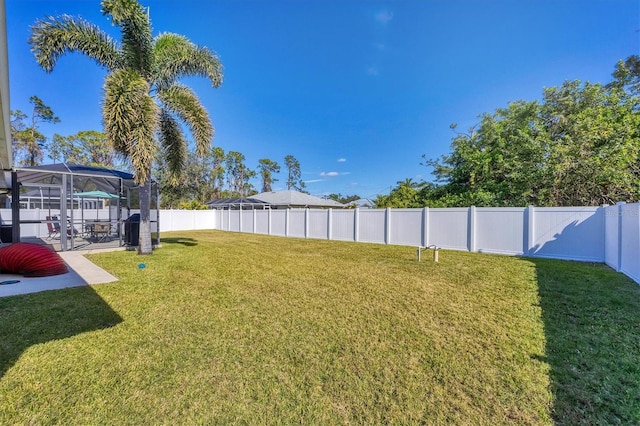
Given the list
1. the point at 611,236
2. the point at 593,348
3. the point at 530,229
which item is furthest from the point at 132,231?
the point at 611,236

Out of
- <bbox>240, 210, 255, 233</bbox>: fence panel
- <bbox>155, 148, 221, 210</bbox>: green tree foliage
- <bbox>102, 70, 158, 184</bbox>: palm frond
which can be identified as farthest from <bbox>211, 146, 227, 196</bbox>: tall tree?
<bbox>102, 70, 158, 184</bbox>: palm frond

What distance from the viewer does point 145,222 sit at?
895cm

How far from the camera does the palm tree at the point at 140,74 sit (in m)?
7.48

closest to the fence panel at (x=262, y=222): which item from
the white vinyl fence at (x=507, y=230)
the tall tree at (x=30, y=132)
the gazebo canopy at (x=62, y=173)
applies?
the white vinyl fence at (x=507, y=230)

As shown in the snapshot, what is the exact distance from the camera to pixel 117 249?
1000 centimetres

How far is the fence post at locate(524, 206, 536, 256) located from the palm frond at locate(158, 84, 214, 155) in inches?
435

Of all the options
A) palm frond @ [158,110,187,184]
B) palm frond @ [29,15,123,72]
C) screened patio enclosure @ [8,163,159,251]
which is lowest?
screened patio enclosure @ [8,163,159,251]

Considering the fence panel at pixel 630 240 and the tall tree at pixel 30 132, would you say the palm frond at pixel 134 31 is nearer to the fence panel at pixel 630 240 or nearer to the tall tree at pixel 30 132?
the fence panel at pixel 630 240

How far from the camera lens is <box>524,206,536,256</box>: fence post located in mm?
8859

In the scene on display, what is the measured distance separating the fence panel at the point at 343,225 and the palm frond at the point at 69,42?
33.9ft

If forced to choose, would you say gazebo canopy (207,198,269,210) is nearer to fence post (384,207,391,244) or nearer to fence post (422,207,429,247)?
fence post (384,207,391,244)

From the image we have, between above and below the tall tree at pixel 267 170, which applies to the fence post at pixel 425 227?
below

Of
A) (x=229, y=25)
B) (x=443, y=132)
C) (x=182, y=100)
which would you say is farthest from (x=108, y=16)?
(x=443, y=132)

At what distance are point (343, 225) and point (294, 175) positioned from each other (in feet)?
144
